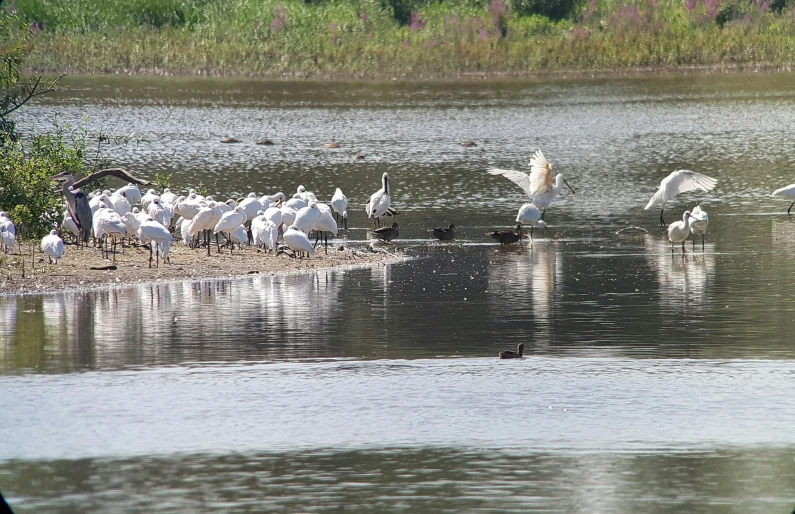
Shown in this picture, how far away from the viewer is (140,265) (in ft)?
61.6

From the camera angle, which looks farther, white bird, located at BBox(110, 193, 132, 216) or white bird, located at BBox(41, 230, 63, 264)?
white bird, located at BBox(110, 193, 132, 216)

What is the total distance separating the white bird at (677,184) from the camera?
2438 cm

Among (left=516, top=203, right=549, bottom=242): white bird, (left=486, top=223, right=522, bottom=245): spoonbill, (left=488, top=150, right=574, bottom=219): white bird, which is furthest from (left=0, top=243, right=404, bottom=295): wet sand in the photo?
(left=488, top=150, right=574, bottom=219): white bird

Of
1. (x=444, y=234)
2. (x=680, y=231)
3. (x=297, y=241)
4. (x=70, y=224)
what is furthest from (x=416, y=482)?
(x=444, y=234)

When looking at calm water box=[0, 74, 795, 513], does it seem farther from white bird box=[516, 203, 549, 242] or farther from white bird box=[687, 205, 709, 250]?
white bird box=[516, 203, 549, 242]

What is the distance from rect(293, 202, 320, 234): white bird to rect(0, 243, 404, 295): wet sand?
0.47m

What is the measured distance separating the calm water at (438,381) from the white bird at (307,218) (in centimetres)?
131

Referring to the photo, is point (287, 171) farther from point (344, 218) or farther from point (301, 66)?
point (301, 66)

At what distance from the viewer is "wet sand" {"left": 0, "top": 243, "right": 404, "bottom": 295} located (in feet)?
56.9

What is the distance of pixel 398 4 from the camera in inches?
2613

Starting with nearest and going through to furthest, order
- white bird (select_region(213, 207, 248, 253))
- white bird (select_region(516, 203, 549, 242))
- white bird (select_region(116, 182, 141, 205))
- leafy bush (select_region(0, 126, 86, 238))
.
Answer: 1. white bird (select_region(213, 207, 248, 253))
2. leafy bush (select_region(0, 126, 86, 238))
3. white bird (select_region(516, 203, 549, 242))
4. white bird (select_region(116, 182, 141, 205))

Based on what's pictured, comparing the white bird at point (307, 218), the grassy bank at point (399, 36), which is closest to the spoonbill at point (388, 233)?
the white bird at point (307, 218)

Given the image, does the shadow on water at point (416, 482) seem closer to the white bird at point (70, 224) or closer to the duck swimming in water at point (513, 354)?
the duck swimming in water at point (513, 354)

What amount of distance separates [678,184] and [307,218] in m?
7.80
